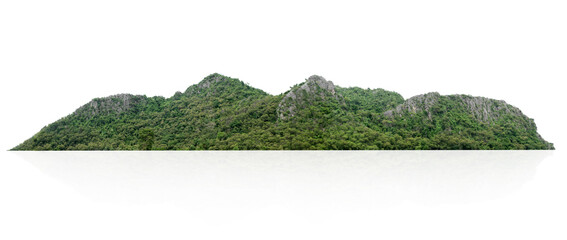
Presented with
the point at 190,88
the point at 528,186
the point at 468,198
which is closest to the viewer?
the point at 468,198

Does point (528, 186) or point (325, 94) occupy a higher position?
point (325, 94)

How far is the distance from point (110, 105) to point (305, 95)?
29317 millimetres

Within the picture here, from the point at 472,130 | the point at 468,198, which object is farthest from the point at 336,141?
the point at 468,198

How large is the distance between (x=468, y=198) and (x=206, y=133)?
30.0 m

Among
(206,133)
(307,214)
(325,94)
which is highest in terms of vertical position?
(325,94)

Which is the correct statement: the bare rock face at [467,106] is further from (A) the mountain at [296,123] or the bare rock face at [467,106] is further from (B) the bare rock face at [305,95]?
(B) the bare rock face at [305,95]

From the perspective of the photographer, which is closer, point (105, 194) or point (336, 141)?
point (105, 194)

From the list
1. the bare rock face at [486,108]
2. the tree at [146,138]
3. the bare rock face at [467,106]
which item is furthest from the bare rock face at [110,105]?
the bare rock face at [486,108]

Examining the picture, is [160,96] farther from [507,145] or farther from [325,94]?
[507,145]

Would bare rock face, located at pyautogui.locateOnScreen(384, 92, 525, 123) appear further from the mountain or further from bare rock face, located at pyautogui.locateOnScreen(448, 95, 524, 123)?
the mountain

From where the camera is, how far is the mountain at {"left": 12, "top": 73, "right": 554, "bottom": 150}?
30188mm

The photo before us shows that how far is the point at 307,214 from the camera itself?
21.7 feet

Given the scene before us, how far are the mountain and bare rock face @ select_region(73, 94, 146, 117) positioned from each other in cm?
12

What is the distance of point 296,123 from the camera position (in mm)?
30750
